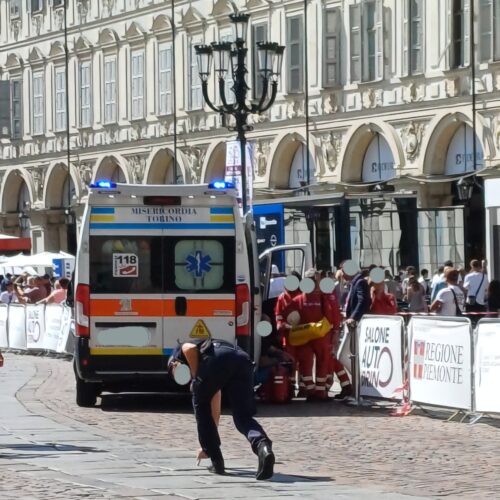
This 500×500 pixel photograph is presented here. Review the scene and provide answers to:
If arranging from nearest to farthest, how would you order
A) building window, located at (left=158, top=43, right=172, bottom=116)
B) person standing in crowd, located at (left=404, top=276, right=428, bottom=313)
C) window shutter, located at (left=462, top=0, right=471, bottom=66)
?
1. person standing in crowd, located at (left=404, top=276, right=428, bottom=313)
2. window shutter, located at (left=462, top=0, right=471, bottom=66)
3. building window, located at (left=158, top=43, right=172, bottom=116)

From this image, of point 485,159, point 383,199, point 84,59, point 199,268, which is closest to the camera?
point 199,268

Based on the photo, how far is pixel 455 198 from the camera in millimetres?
43594

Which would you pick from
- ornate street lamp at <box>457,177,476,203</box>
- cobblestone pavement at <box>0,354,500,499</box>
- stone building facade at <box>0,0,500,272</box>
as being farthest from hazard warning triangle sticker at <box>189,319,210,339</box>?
ornate street lamp at <box>457,177,476,203</box>

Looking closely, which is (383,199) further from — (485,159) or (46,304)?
(46,304)

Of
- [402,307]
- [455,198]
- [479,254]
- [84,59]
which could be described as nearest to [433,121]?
[455,198]

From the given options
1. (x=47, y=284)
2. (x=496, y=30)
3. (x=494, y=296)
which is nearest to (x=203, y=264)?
(x=494, y=296)

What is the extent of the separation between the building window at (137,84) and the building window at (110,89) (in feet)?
4.74

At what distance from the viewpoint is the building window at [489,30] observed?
41625 millimetres

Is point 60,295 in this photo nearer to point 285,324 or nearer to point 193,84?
point 285,324

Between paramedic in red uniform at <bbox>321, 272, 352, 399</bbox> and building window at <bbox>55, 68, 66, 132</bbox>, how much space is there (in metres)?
42.1

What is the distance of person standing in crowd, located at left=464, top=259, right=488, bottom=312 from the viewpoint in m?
30.8

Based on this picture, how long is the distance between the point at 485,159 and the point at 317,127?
8357 mm

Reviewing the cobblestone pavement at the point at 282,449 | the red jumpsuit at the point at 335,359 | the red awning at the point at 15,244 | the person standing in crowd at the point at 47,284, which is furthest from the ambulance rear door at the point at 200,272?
the red awning at the point at 15,244

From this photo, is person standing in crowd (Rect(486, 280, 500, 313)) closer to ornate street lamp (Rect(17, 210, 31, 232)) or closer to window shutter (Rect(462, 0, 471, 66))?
window shutter (Rect(462, 0, 471, 66))
